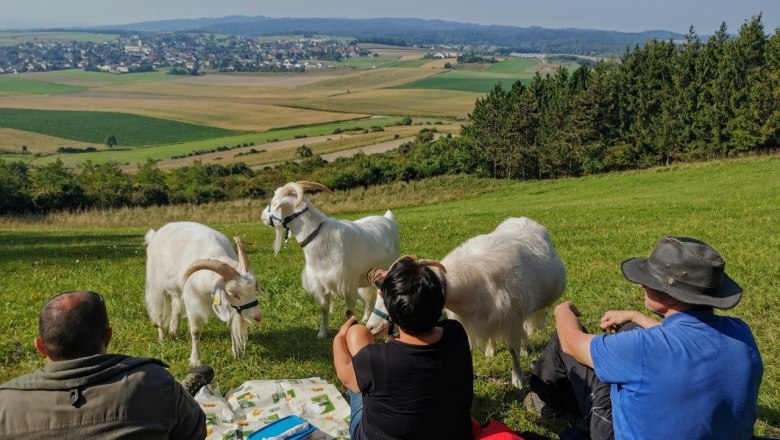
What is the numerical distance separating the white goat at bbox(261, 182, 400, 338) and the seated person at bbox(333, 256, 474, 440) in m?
4.53

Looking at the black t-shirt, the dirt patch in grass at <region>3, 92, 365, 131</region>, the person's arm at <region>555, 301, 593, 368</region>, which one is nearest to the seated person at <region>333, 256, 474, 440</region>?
the black t-shirt

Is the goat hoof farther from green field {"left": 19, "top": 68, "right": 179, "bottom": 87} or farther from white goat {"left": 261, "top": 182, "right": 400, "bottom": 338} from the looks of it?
green field {"left": 19, "top": 68, "right": 179, "bottom": 87}

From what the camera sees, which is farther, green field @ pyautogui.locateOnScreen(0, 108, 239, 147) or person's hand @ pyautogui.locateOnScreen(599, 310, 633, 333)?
green field @ pyautogui.locateOnScreen(0, 108, 239, 147)

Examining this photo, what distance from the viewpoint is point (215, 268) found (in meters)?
7.00

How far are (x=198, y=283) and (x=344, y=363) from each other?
12.5ft

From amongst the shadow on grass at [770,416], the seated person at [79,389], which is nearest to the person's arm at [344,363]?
the seated person at [79,389]

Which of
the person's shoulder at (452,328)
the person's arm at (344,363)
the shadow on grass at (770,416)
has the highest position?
the person's shoulder at (452,328)

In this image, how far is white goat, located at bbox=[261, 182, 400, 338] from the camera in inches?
338

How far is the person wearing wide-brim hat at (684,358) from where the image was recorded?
3.59m

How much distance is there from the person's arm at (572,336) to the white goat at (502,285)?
170 centimetres

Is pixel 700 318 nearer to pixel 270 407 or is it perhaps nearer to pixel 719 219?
pixel 270 407

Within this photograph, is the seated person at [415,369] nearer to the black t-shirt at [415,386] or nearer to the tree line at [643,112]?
the black t-shirt at [415,386]

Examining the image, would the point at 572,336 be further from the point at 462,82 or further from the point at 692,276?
the point at 462,82

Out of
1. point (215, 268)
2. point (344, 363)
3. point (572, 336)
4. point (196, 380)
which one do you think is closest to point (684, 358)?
point (572, 336)
